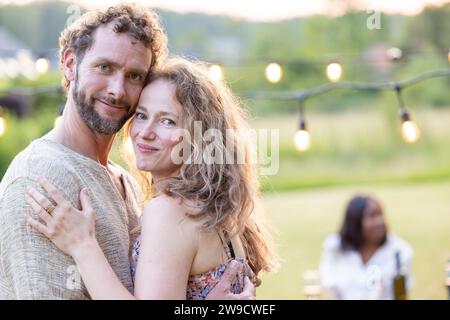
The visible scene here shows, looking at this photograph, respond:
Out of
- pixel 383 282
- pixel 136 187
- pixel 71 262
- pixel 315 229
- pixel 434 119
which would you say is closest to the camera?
pixel 71 262

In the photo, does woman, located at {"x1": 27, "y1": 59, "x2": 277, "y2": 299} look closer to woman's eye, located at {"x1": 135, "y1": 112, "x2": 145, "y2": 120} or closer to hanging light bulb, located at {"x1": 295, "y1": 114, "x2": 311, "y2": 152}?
woman's eye, located at {"x1": 135, "y1": 112, "x2": 145, "y2": 120}

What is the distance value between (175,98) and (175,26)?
1742cm

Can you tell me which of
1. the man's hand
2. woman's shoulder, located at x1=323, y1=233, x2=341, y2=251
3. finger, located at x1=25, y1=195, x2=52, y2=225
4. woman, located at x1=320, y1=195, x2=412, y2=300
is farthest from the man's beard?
woman's shoulder, located at x1=323, y1=233, x2=341, y2=251

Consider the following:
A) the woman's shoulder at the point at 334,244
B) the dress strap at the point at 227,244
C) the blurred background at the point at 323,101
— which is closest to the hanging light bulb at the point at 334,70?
the woman's shoulder at the point at 334,244

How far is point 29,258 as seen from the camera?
6.41 ft

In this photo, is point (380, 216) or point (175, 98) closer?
point (175, 98)

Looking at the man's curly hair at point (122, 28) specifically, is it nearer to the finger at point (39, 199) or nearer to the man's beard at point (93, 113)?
the man's beard at point (93, 113)

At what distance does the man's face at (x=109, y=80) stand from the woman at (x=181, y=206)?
0.05m

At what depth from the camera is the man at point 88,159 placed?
196 centimetres

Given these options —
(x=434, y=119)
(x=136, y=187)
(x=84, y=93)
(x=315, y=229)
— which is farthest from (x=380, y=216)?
(x=434, y=119)

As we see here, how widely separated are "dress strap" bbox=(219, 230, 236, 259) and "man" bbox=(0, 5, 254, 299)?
0.16 feet

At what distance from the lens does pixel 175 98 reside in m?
2.16

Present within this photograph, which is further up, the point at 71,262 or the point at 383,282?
the point at 383,282
